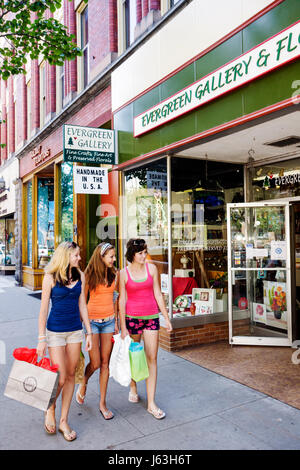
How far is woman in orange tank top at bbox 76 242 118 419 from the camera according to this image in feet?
13.0

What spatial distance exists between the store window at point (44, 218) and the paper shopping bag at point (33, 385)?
436 inches

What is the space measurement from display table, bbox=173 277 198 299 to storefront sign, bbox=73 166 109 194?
2.34m

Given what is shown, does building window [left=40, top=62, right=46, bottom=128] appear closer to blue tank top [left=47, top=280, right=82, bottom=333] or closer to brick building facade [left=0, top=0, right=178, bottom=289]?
brick building facade [left=0, top=0, right=178, bottom=289]

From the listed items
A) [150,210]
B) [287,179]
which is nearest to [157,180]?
[150,210]

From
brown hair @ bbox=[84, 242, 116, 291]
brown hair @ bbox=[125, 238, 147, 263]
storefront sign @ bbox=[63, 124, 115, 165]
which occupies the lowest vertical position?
brown hair @ bbox=[84, 242, 116, 291]

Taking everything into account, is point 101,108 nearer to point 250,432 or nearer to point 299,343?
point 299,343

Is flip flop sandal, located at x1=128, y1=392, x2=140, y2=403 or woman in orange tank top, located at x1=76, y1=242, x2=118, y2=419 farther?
flip flop sandal, located at x1=128, y1=392, x2=140, y2=403

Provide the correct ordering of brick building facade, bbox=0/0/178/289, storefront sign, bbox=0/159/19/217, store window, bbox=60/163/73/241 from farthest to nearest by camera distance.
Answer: storefront sign, bbox=0/159/19/217
store window, bbox=60/163/73/241
brick building facade, bbox=0/0/178/289

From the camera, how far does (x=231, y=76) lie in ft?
15.9

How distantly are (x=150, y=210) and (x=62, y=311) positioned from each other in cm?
411


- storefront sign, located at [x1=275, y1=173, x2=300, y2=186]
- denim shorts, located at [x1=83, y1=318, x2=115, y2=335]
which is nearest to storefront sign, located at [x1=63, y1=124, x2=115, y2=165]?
storefront sign, located at [x1=275, y1=173, x2=300, y2=186]

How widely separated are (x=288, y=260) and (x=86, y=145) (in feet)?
14.1

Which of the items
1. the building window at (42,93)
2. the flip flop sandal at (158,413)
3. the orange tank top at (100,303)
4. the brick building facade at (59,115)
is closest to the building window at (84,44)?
the brick building facade at (59,115)
